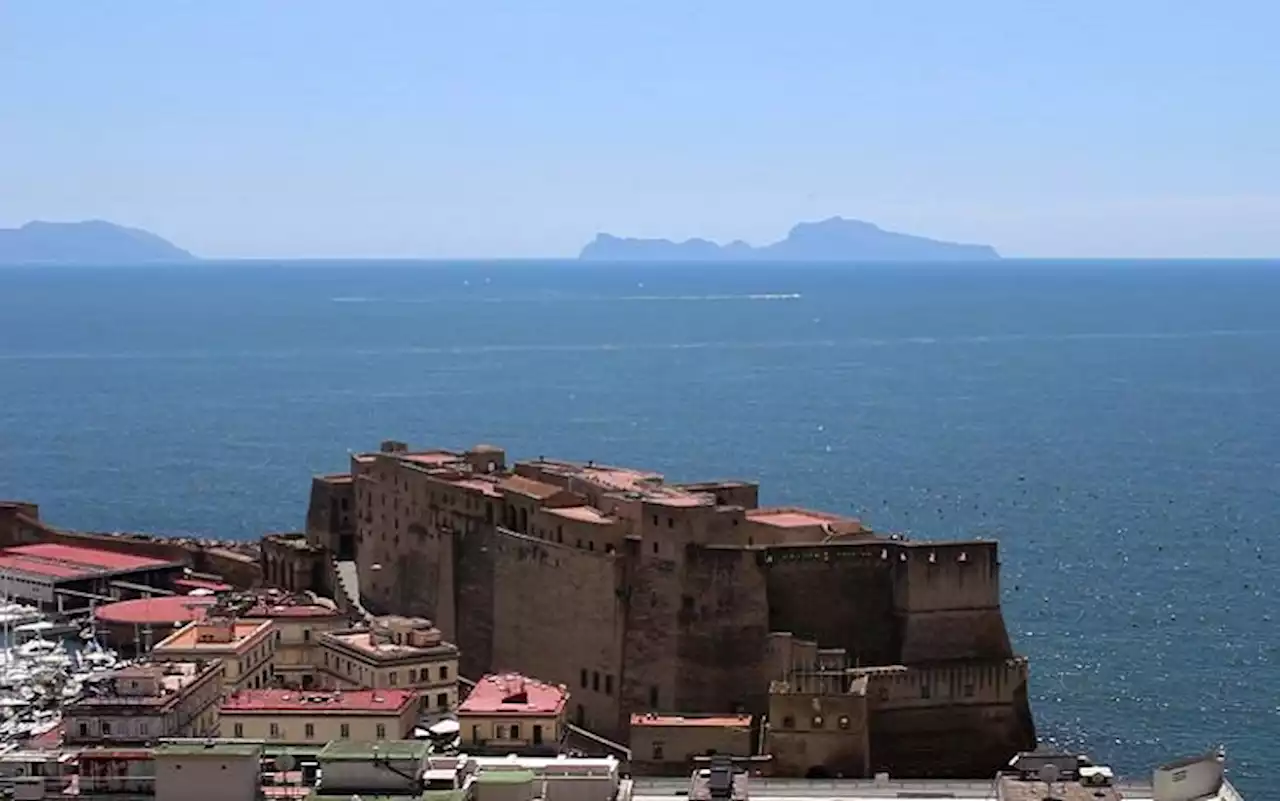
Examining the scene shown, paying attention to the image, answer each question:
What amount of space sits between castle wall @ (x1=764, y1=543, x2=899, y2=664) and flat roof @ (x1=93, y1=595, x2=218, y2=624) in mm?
25397

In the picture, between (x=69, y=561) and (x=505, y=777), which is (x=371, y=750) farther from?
(x=69, y=561)

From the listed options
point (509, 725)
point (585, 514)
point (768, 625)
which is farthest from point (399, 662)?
point (768, 625)

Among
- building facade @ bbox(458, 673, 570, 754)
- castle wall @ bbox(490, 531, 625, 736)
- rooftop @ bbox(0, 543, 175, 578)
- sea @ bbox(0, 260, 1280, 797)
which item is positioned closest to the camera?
building facade @ bbox(458, 673, 570, 754)

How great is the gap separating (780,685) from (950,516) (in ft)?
211

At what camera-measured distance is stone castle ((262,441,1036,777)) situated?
224 feet

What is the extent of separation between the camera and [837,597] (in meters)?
71.3

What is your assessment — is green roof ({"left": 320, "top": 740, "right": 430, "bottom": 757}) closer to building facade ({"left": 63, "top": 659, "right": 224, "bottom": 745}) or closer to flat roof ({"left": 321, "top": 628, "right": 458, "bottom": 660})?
building facade ({"left": 63, "top": 659, "right": 224, "bottom": 745})

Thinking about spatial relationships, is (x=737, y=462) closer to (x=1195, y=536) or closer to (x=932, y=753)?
(x=1195, y=536)

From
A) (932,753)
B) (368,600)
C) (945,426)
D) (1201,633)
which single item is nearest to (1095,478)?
(945,426)

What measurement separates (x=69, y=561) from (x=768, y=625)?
4480 cm

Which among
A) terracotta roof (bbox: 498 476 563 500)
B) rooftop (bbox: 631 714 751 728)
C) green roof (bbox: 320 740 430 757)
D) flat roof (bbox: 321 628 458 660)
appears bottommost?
rooftop (bbox: 631 714 751 728)

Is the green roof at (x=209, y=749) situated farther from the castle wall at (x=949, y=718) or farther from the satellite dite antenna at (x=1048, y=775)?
the castle wall at (x=949, y=718)

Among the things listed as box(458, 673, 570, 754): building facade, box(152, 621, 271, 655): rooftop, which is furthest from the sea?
box(152, 621, 271, 655): rooftop

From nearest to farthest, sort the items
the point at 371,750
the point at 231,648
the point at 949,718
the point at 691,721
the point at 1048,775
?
1. the point at 371,750
2. the point at 1048,775
3. the point at 691,721
4. the point at 949,718
5. the point at 231,648
